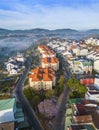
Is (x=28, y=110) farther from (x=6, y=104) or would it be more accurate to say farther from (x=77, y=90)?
(x=77, y=90)

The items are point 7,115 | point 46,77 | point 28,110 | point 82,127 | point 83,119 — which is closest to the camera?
point 82,127

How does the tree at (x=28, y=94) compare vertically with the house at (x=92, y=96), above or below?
below

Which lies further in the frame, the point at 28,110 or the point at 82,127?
the point at 28,110

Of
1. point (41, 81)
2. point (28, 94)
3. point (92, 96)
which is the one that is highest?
point (41, 81)

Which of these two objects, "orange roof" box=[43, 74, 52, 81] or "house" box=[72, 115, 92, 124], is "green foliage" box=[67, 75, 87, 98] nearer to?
"orange roof" box=[43, 74, 52, 81]

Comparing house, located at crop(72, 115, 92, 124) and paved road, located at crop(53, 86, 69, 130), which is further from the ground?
house, located at crop(72, 115, 92, 124)

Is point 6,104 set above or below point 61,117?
A: above

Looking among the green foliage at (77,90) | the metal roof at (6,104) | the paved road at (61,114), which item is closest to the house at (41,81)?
the paved road at (61,114)

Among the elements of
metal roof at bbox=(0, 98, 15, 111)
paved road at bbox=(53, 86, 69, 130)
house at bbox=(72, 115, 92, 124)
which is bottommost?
paved road at bbox=(53, 86, 69, 130)

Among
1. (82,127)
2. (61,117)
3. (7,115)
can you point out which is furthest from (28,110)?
(82,127)

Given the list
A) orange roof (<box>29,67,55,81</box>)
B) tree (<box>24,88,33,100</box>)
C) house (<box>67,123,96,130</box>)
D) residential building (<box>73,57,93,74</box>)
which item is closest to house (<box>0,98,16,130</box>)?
house (<box>67,123,96,130</box>)

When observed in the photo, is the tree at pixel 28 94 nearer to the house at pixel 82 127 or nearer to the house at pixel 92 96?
the house at pixel 92 96

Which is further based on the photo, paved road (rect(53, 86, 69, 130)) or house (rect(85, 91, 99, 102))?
house (rect(85, 91, 99, 102))

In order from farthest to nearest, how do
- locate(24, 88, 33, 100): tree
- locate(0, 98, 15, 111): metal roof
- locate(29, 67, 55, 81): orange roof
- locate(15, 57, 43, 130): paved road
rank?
locate(29, 67, 55, 81): orange roof < locate(24, 88, 33, 100): tree < locate(15, 57, 43, 130): paved road < locate(0, 98, 15, 111): metal roof
